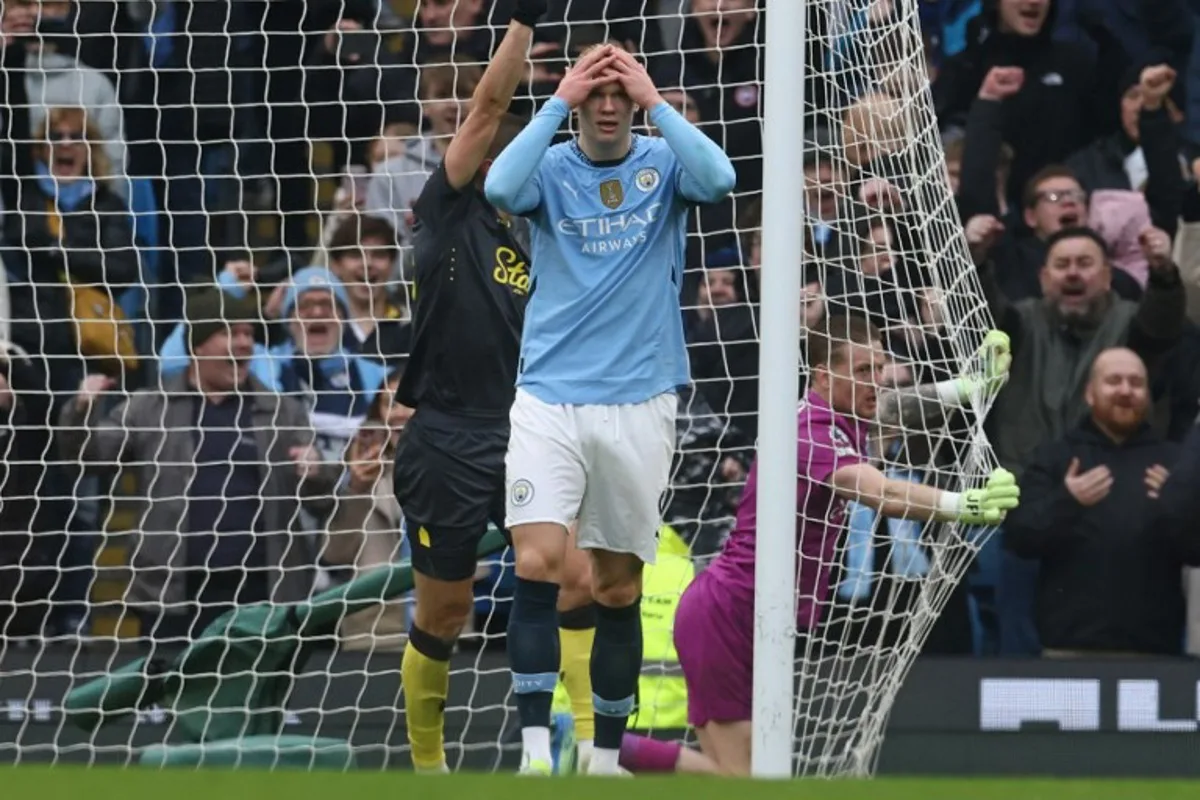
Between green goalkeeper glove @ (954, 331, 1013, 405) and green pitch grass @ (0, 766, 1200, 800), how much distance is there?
2.93m

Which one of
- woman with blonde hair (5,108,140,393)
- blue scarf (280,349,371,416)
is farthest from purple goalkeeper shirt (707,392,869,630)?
woman with blonde hair (5,108,140,393)

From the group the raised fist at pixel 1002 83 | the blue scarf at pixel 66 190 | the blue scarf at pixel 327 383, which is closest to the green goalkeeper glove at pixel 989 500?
the blue scarf at pixel 327 383

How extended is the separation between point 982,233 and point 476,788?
17.7 feet

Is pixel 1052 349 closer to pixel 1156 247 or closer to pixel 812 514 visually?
pixel 1156 247

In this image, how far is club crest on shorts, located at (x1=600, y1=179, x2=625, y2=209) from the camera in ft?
21.6

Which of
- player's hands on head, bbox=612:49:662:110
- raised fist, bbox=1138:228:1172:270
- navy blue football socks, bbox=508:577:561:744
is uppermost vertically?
player's hands on head, bbox=612:49:662:110

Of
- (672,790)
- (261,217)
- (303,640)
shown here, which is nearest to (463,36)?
(261,217)

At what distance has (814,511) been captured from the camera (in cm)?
730

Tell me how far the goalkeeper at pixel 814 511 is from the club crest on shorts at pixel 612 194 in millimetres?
982

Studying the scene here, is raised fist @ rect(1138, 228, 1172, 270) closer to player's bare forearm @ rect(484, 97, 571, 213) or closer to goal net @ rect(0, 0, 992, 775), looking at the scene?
goal net @ rect(0, 0, 992, 775)

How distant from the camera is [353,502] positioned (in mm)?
8914

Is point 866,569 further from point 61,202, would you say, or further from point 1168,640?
point 61,202

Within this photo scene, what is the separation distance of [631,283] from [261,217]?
10.2ft

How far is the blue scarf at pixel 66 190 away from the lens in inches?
359
